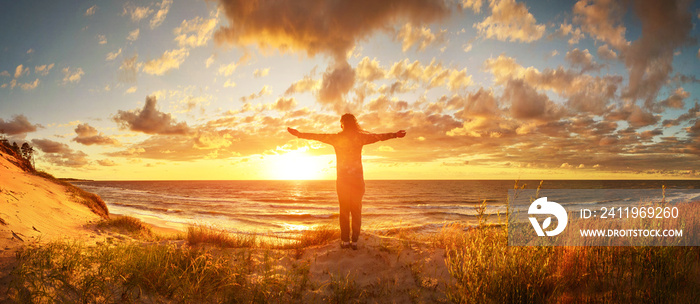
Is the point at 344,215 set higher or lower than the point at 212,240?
higher

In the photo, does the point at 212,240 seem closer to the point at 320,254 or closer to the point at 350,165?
the point at 320,254

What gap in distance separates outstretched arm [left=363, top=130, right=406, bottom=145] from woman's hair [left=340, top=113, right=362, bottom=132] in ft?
1.00

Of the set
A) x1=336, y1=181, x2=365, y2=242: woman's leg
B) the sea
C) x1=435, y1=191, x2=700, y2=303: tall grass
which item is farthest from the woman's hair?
x1=435, y1=191, x2=700, y2=303: tall grass

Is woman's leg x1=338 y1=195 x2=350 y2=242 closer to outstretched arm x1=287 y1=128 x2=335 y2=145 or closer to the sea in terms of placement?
outstretched arm x1=287 y1=128 x2=335 y2=145

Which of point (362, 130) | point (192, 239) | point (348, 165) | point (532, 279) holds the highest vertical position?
point (362, 130)

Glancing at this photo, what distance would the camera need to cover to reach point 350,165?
6.66 meters

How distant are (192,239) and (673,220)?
12365mm

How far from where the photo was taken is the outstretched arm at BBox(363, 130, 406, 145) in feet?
21.1

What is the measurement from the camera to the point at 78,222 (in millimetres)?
9492

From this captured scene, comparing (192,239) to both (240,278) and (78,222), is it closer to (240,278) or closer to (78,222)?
(78,222)

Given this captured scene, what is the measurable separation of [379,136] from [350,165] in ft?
2.87

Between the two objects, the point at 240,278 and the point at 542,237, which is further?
the point at 542,237

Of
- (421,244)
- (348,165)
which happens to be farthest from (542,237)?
(348,165)

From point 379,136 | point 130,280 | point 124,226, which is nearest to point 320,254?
point 379,136
